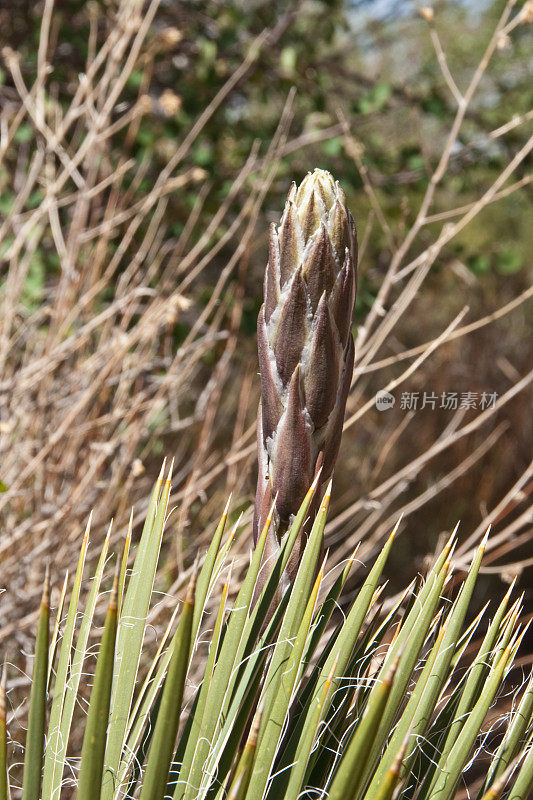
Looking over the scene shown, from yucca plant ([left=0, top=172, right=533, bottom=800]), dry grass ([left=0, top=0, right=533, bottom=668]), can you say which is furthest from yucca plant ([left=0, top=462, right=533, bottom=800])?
dry grass ([left=0, top=0, right=533, bottom=668])

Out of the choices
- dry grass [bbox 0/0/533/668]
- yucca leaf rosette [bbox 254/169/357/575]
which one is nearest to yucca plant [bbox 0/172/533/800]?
yucca leaf rosette [bbox 254/169/357/575]

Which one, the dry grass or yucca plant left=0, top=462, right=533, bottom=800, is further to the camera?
the dry grass

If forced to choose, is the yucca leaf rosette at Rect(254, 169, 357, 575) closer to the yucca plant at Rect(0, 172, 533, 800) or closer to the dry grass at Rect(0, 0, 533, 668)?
the yucca plant at Rect(0, 172, 533, 800)

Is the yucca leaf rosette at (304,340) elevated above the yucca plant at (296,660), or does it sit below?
above

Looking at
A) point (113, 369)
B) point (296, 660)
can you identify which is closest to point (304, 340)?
point (296, 660)

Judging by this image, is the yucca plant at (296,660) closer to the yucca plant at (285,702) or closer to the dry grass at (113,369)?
the yucca plant at (285,702)

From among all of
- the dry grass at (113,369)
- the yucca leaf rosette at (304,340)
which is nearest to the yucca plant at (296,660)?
the yucca leaf rosette at (304,340)

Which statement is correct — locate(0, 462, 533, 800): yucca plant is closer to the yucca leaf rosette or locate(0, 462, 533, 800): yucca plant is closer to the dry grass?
the yucca leaf rosette

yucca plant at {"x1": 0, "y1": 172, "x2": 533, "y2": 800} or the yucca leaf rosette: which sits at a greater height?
the yucca leaf rosette

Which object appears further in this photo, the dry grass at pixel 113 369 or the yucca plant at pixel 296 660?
the dry grass at pixel 113 369
